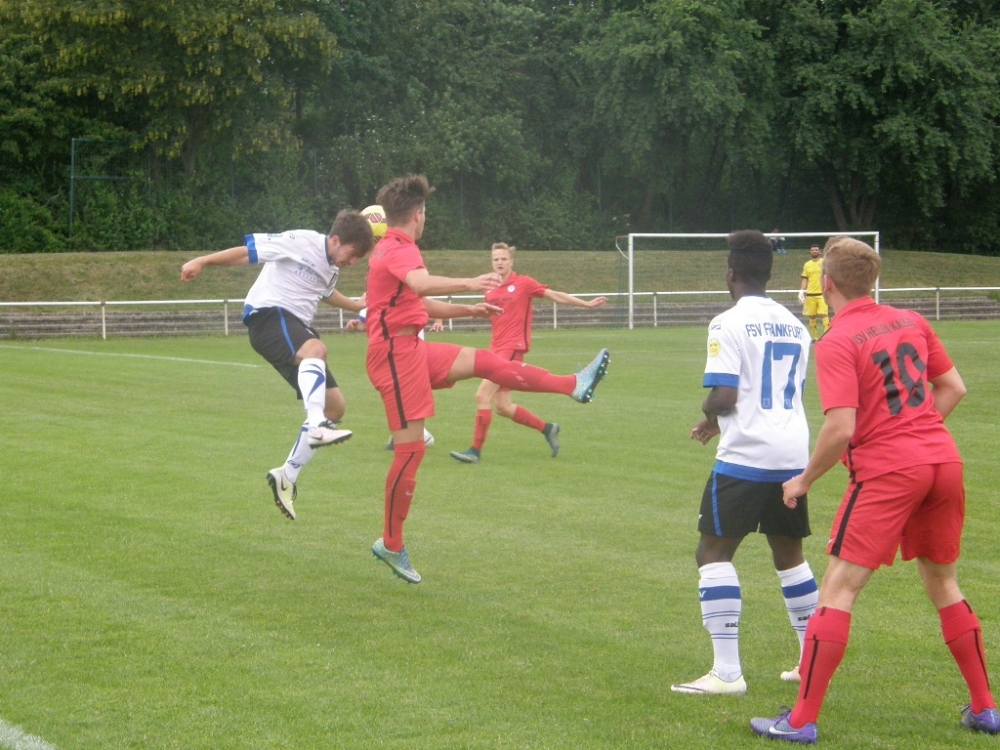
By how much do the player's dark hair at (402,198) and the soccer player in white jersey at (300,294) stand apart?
881 millimetres

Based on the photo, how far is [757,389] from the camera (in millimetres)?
4938

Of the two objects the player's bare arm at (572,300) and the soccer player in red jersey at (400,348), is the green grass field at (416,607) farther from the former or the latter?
the player's bare arm at (572,300)

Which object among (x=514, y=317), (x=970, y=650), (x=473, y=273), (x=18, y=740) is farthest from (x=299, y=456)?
(x=473, y=273)

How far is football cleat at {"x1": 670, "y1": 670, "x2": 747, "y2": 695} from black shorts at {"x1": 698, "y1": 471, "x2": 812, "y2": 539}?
0.58 meters

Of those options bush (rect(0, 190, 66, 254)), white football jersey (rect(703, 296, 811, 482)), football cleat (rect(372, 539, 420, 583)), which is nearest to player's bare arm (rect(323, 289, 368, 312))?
football cleat (rect(372, 539, 420, 583))

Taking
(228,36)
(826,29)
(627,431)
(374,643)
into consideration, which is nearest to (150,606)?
(374,643)

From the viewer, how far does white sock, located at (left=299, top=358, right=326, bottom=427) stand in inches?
296

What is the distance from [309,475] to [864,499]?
7.04m

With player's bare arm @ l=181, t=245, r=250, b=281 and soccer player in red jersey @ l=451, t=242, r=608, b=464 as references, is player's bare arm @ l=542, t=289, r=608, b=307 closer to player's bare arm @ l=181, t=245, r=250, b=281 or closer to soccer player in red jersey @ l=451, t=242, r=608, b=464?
soccer player in red jersey @ l=451, t=242, r=608, b=464

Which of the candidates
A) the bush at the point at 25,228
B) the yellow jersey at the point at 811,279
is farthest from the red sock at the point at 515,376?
the bush at the point at 25,228

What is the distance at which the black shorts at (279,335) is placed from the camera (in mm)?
7996

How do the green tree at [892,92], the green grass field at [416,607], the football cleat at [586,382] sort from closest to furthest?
1. the green grass field at [416,607]
2. the football cleat at [586,382]
3. the green tree at [892,92]

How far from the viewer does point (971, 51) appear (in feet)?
159

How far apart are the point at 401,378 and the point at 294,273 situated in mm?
1570
